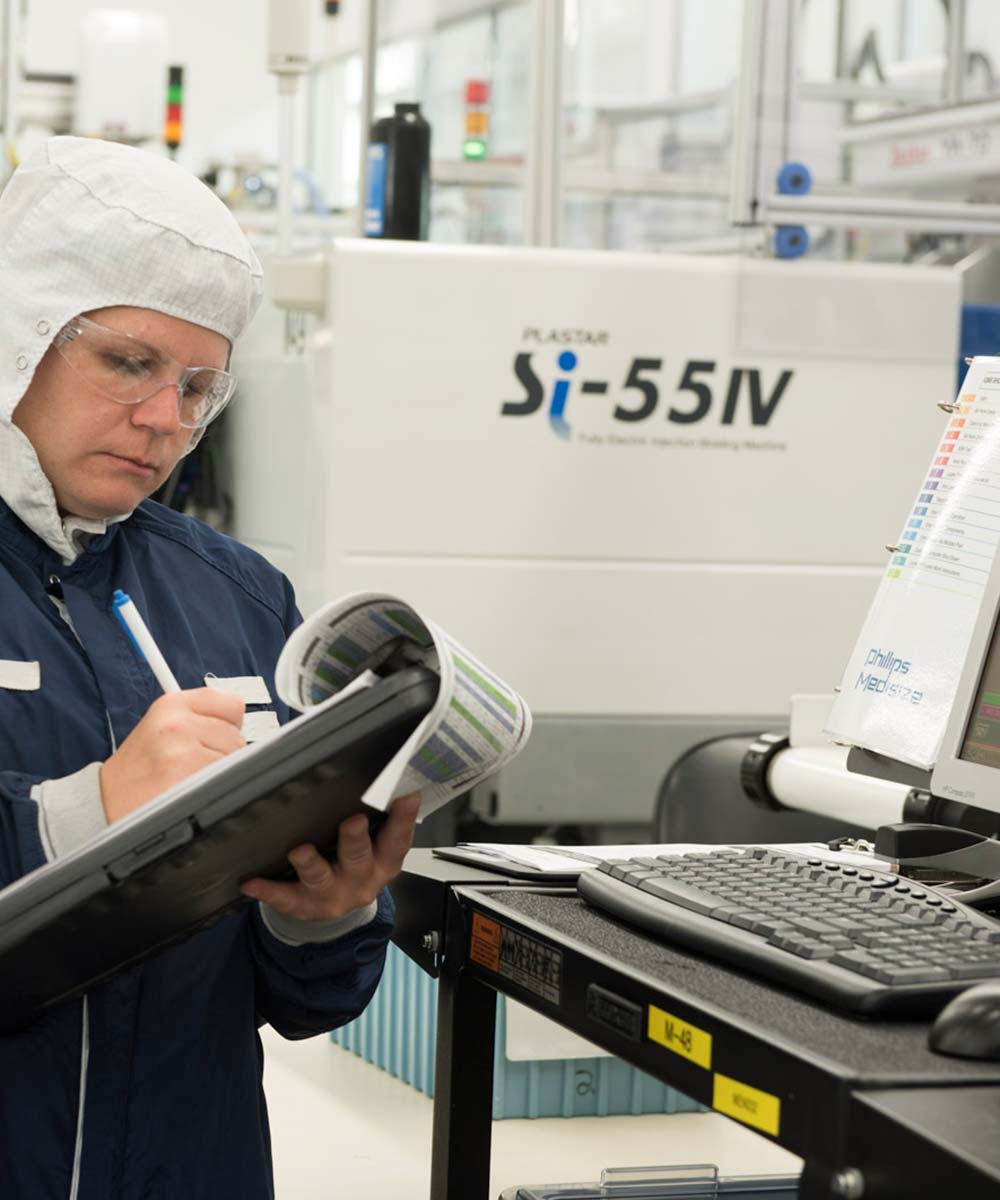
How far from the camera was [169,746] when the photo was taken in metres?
1.12

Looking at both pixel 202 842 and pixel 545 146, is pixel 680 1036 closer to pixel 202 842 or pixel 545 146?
pixel 202 842

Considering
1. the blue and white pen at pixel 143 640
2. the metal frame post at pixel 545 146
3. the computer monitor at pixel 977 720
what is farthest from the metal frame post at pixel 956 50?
the blue and white pen at pixel 143 640

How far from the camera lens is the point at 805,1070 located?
0.87 m

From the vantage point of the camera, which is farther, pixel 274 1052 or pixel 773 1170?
pixel 274 1052

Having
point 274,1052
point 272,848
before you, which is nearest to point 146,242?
point 272,848

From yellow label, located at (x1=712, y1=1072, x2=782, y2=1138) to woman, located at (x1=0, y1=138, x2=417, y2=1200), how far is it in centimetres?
30

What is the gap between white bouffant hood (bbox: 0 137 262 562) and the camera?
1288 mm

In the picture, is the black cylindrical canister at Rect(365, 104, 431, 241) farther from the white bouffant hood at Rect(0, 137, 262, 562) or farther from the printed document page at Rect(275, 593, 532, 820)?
the printed document page at Rect(275, 593, 532, 820)

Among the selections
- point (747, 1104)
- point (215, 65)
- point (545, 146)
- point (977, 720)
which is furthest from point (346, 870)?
point (215, 65)

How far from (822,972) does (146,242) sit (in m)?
0.70

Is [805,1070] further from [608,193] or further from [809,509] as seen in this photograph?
[608,193]

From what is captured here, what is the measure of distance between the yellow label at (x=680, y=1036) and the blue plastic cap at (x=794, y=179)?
7.13 ft

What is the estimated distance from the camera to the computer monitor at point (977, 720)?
1.29m

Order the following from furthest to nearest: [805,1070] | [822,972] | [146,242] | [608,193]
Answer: [608,193]
[146,242]
[822,972]
[805,1070]
